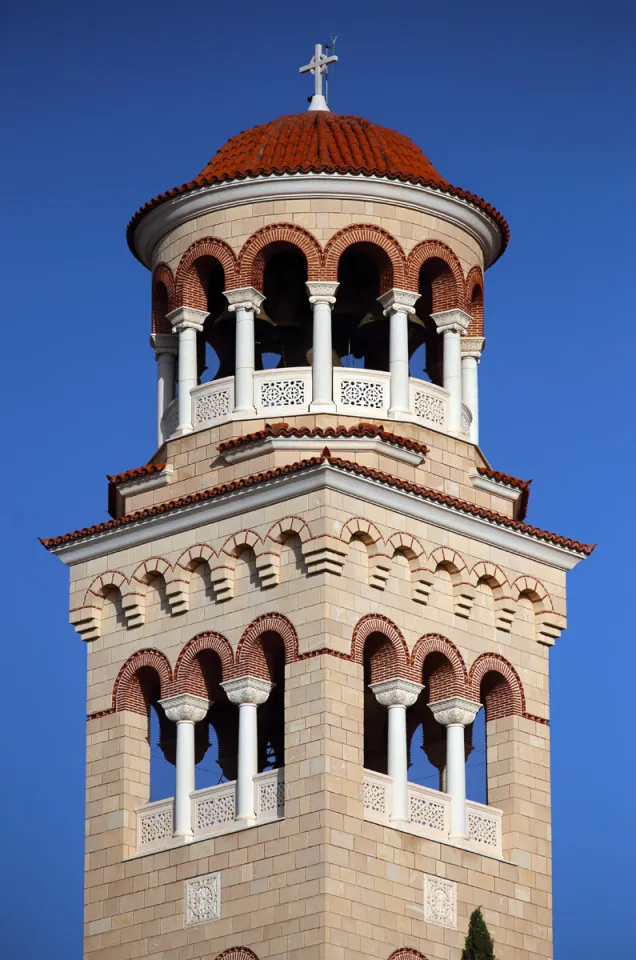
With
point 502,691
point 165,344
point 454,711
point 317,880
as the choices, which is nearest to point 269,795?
point 317,880

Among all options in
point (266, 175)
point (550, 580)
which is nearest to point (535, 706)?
point (550, 580)

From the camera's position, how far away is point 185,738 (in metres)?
56.2

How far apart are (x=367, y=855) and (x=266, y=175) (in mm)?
11323

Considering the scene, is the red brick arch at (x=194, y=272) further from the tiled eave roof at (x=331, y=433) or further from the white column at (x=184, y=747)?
the white column at (x=184, y=747)

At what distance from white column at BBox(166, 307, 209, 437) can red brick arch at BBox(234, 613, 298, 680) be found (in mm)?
3971

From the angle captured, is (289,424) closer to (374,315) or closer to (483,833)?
(374,315)

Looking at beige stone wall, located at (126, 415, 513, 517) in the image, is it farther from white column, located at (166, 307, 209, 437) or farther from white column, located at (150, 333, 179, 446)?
white column, located at (150, 333, 179, 446)

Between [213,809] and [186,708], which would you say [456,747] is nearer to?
[213,809]

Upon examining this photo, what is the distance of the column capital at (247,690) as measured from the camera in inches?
2180

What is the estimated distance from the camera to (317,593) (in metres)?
54.9

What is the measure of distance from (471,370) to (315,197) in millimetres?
4004

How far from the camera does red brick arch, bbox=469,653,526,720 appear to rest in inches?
2258

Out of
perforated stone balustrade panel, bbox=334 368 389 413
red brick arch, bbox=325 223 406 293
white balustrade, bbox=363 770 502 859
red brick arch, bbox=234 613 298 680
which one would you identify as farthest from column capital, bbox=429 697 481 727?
red brick arch, bbox=325 223 406 293

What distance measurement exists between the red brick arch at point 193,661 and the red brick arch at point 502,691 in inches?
168
